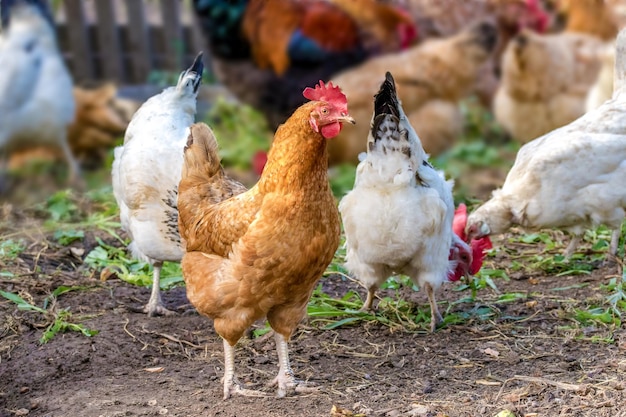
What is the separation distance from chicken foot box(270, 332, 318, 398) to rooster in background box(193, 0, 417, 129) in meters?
3.95

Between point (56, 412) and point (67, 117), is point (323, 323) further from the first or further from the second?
point (67, 117)

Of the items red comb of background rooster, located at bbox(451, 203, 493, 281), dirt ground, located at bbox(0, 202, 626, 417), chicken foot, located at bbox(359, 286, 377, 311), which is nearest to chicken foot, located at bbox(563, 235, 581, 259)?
dirt ground, located at bbox(0, 202, 626, 417)

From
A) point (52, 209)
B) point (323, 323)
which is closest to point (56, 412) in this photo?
point (323, 323)

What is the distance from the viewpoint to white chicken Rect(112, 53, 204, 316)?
4652mm

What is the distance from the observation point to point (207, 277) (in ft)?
12.1

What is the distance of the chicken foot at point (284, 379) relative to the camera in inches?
149

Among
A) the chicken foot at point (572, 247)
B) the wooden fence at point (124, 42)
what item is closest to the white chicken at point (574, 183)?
the chicken foot at point (572, 247)

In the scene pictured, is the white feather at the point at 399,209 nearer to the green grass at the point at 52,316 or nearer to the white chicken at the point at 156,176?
the white chicken at the point at 156,176

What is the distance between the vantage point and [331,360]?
4.23 meters

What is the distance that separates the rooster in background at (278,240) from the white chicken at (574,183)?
6.47 ft

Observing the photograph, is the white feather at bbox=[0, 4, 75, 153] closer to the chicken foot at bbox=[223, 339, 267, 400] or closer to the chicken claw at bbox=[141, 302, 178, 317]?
the chicken claw at bbox=[141, 302, 178, 317]

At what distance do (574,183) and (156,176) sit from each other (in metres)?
2.79

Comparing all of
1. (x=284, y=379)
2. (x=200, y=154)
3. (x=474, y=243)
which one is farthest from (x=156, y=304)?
(x=474, y=243)

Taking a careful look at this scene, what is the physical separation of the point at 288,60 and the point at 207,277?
13.6 ft
